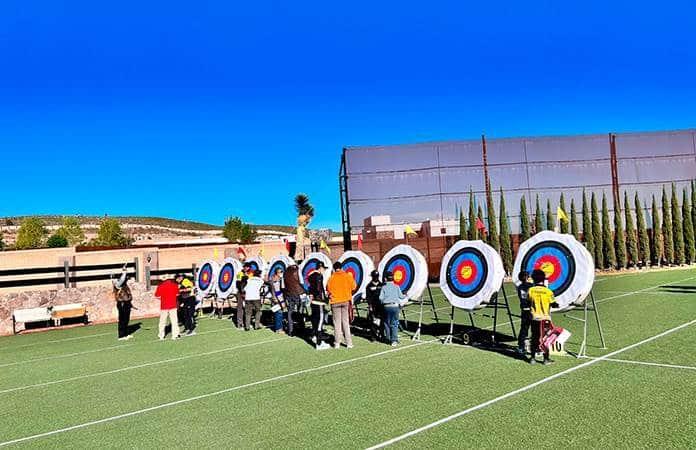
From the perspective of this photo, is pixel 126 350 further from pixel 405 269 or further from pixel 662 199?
pixel 662 199

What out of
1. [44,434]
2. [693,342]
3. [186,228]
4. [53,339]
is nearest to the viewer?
[44,434]

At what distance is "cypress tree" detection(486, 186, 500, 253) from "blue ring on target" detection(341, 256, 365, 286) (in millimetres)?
17909

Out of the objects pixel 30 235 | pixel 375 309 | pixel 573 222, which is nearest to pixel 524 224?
pixel 573 222

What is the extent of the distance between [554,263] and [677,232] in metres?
27.0

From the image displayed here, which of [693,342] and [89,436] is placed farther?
[693,342]

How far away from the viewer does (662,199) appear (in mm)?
31750

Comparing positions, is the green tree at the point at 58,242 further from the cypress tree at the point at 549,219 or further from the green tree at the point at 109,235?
the cypress tree at the point at 549,219

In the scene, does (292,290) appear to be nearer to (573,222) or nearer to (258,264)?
(258,264)

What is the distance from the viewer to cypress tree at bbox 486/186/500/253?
30.2 meters

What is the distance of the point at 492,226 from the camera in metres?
30.4

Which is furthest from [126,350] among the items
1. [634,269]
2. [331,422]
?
[634,269]

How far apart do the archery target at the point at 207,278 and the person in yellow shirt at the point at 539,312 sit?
1303 cm

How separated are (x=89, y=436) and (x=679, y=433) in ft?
20.5

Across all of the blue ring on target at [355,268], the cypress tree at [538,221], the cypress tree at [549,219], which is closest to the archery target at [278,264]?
the blue ring on target at [355,268]
